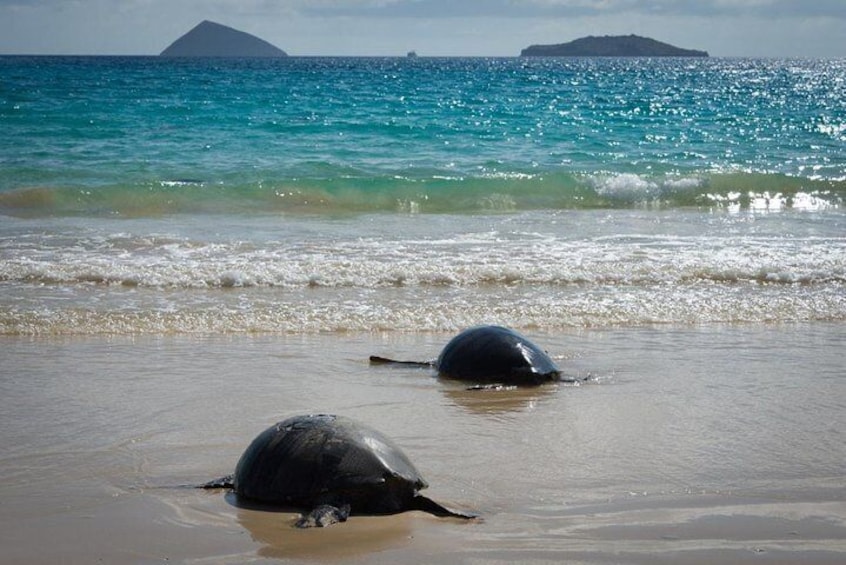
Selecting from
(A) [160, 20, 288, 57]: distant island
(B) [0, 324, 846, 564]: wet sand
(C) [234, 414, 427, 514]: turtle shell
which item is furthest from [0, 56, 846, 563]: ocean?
(A) [160, 20, 288, 57]: distant island

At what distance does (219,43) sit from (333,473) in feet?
586

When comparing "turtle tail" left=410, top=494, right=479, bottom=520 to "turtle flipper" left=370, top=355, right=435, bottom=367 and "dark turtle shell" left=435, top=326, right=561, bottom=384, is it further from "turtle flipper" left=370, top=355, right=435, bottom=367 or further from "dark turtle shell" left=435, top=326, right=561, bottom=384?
"turtle flipper" left=370, top=355, right=435, bottom=367

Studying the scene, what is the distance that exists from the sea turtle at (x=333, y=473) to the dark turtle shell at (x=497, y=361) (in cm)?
230

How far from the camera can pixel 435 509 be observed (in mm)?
4730

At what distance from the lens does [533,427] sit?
614 centimetres

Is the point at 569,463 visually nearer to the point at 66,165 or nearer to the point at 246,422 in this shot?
the point at 246,422

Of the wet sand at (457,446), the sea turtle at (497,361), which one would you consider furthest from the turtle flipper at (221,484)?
the sea turtle at (497,361)

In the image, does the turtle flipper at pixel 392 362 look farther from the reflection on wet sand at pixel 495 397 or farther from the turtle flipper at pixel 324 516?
the turtle flipper at pixel 324 516

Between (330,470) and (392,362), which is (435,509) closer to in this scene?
(330,470)

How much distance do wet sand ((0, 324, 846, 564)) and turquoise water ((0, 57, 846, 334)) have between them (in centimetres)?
104

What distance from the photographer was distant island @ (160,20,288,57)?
172000 millimetres

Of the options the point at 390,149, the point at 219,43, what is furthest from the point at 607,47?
the point at 390,149

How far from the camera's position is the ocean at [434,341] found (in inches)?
184

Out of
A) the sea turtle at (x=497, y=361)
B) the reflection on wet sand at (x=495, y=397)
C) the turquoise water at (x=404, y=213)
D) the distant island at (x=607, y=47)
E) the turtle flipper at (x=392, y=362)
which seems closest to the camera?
the reflection on wet sand at (x=495, y=397)
